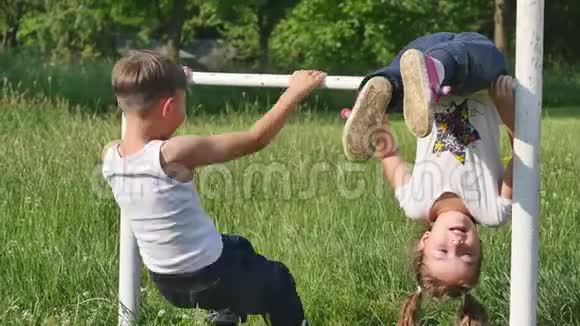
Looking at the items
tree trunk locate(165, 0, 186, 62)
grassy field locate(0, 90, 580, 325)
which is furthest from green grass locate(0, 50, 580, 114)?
grassy field locate(0, 90, 580, 325)

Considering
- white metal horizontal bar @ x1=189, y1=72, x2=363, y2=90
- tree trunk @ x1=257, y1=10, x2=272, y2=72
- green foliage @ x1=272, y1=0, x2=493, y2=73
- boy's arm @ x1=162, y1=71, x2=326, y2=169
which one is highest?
white metal horizontal bar @ x1=189, y1=72, x2=363, y2=90

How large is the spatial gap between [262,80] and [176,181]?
62 centimetres

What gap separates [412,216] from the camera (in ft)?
12.6

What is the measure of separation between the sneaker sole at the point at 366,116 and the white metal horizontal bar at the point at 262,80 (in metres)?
0.09

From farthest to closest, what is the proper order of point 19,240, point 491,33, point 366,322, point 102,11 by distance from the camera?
point 491,33, point 102,11, point 19,240, point 366,322

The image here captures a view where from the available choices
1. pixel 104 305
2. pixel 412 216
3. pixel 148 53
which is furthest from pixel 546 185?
pixel 148 53

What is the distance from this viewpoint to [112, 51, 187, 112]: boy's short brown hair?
3.27 m

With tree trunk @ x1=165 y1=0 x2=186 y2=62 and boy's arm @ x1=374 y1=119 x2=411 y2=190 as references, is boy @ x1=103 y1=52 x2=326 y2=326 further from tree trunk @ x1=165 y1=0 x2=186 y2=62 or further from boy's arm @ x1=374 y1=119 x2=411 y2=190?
tree trunk @ x1=165 y1=0 x2=186 y2=62

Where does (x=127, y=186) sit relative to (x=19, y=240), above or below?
above

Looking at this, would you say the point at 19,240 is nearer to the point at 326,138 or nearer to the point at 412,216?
the point at 412,216

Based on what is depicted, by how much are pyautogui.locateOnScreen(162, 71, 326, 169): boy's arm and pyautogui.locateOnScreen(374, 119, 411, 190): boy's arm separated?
0.53 metres

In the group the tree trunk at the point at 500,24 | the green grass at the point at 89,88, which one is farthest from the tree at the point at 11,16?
the tree trunk at the point at 500,24

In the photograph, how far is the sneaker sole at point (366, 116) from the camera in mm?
3451

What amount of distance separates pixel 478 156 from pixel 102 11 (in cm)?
2635
